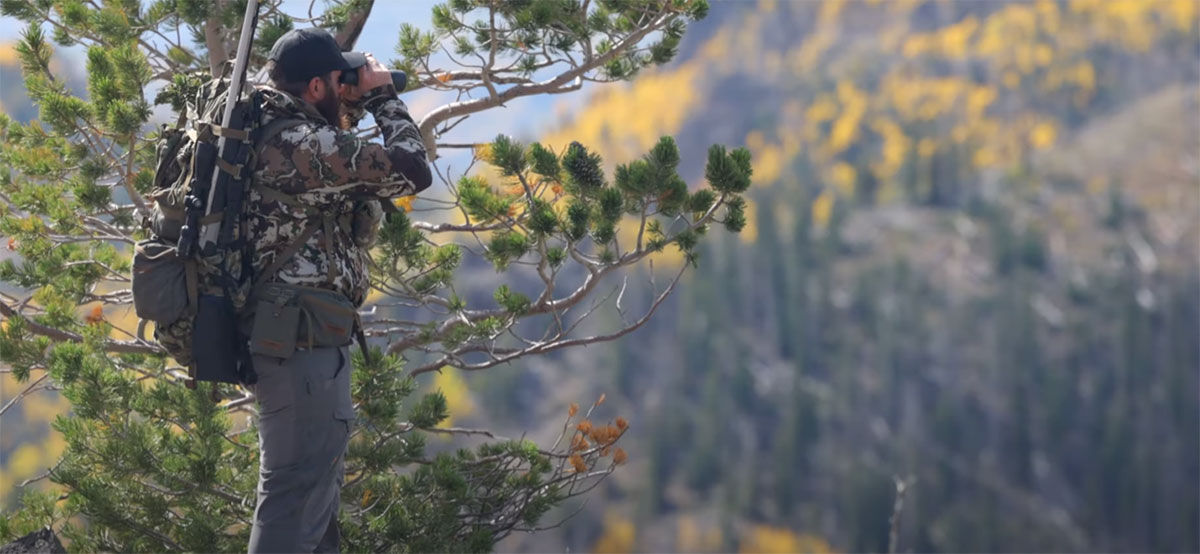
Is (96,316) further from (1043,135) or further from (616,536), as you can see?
(1043,135)

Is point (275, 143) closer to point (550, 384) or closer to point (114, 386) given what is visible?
point (114, 386)

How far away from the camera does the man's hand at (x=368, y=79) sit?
3.79 m

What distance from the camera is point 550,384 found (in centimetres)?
12262

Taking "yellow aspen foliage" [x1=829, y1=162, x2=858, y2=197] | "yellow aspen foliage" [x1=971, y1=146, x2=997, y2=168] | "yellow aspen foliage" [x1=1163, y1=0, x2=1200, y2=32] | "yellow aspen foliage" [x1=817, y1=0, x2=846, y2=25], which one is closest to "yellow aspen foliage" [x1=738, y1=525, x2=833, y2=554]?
"yellow aspen foliage" [x1=829, y1=162, x2=858, y2=197]

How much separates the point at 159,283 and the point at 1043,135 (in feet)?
523

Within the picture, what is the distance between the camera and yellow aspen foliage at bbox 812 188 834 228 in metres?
139

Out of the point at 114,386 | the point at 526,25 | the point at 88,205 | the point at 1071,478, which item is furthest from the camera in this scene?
the point at 1071,478

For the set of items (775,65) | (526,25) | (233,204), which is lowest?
(233,204)

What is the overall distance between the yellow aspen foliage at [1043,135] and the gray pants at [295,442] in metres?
156

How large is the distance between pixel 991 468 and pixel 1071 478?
6561 mm

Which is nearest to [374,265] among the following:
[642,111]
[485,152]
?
[485,152]

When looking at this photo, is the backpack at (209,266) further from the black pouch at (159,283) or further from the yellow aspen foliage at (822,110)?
the yellow aspen foliage at (822,110)

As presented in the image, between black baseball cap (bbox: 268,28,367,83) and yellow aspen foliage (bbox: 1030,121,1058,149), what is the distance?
156m

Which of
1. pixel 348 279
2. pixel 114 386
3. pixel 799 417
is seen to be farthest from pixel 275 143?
pixel 799 417
